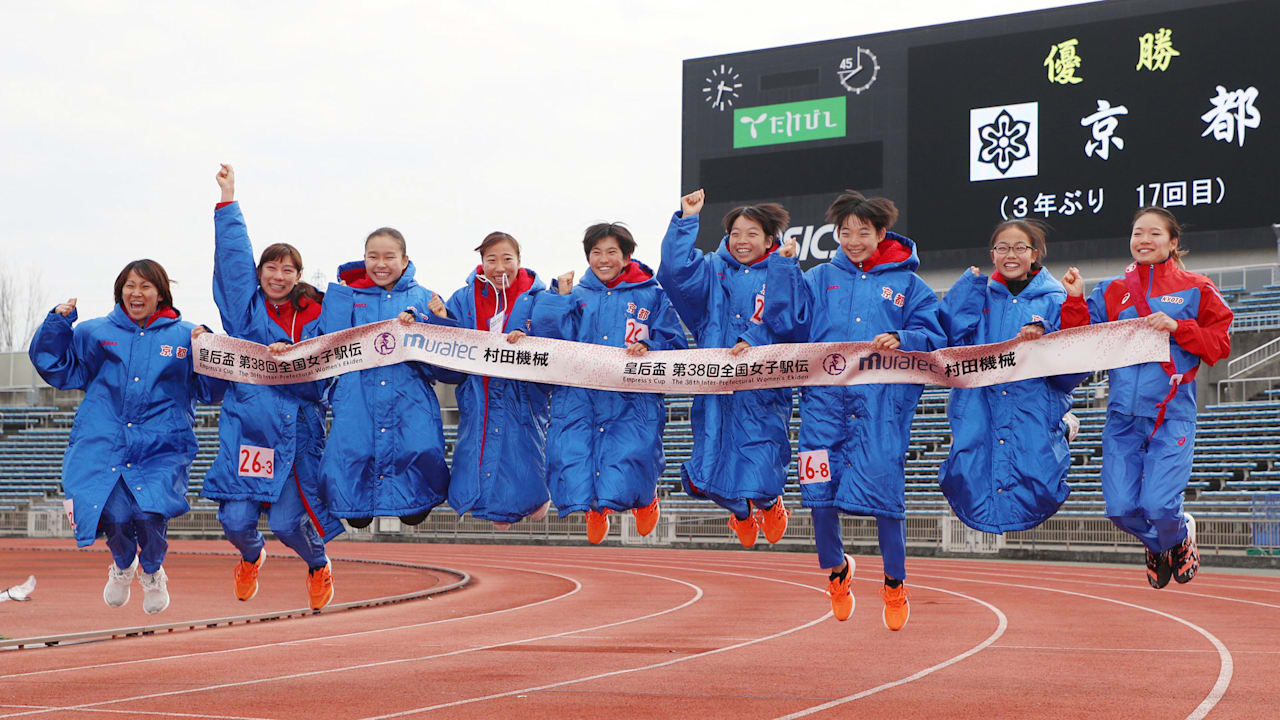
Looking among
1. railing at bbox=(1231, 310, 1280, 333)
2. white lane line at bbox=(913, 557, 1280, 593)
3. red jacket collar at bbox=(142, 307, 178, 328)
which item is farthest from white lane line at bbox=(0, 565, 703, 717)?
railing at bbox=(1231, 310, 1280, 333)

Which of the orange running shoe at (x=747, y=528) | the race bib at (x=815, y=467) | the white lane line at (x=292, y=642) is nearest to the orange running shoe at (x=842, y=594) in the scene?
the orange running shoe at (x=747, y=528)

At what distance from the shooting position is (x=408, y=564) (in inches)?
885

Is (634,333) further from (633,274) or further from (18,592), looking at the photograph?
(18,592)

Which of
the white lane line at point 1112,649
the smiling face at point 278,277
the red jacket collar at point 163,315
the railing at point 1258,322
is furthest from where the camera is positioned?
the railing at point 1258,322

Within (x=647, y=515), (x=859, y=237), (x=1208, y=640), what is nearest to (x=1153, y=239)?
(x=859, y=237)

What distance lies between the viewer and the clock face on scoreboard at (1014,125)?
873 inches

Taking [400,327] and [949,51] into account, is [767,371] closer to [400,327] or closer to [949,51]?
[400,327]

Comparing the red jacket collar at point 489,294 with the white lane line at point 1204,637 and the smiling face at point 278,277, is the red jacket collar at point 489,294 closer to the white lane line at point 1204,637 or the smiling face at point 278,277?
the smiling face at point 278,277

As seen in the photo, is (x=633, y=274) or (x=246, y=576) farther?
(x=246, y=576)

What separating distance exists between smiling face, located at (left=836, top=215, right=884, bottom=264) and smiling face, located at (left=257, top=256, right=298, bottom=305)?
2.91m

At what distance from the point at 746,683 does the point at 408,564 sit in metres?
14.5

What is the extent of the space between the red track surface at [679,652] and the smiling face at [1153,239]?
296 centimetres

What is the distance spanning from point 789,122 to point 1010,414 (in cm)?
1978

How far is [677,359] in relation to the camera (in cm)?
652
